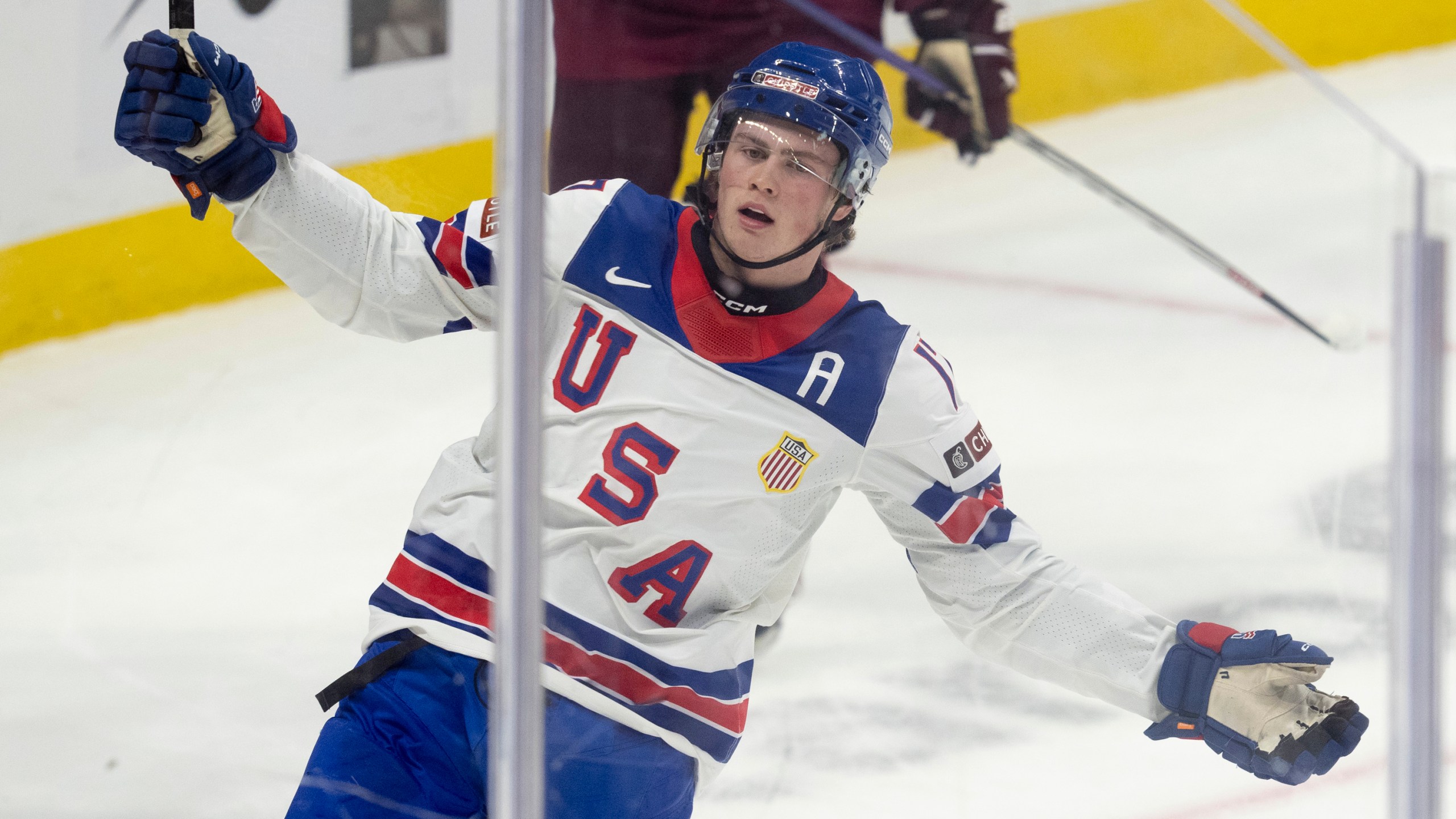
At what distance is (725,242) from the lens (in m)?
1.36

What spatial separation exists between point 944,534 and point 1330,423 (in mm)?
751

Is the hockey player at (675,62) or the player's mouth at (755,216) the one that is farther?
the player's mouth at (755,216)

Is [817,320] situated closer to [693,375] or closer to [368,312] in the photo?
[693,375]

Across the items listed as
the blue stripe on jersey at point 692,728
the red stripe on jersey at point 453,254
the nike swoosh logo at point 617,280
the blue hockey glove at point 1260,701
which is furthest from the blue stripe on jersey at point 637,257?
the blue hockey glove at point 1260,701

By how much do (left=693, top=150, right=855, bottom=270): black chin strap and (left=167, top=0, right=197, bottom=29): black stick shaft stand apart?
489 mm

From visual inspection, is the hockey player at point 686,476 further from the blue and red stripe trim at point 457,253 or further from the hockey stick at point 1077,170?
the hockey stick at point 1077,170

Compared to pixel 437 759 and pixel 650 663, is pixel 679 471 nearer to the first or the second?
pixel 650 663

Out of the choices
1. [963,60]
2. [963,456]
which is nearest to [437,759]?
[963,456]

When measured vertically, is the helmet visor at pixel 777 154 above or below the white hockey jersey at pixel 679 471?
above

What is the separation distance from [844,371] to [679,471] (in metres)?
0.20

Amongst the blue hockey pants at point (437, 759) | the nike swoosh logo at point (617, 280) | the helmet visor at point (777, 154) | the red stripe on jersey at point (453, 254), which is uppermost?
the helmet visor at point (777, 154)

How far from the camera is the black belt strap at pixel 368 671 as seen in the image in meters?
1.28

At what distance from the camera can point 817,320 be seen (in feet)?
4.52

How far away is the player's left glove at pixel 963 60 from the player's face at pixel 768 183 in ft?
1.71
